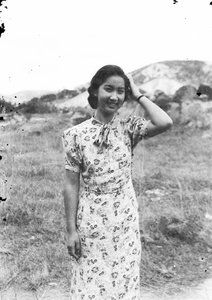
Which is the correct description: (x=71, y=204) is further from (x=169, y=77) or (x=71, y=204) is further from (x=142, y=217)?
(x=169, y=77)

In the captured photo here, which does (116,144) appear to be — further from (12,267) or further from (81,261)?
(12,267)

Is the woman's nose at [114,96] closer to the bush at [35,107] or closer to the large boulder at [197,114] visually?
the bush at [35,107]

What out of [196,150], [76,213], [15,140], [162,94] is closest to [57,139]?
[15,140]

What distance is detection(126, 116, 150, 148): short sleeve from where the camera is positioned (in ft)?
6.54

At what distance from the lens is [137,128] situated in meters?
2.00

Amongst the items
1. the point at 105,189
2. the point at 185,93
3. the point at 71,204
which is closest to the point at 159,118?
the point at 105,189

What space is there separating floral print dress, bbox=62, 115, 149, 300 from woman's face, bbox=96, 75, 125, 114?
0.10 meters

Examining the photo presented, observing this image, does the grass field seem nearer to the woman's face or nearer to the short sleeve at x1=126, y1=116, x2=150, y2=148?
the short sleeve at x1=126, y1=116, x2=150, y2=148

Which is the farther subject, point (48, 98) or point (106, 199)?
point (48, 98)

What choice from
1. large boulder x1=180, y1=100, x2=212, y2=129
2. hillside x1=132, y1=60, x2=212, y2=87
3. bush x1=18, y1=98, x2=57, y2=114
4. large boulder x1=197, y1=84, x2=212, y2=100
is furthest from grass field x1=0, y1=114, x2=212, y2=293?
hillside x1=132, y1=60, x2=212, y2=87

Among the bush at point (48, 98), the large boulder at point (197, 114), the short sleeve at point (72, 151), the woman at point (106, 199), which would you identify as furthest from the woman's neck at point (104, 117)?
the large boulder at point (197, 114)

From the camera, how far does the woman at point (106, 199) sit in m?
1.96

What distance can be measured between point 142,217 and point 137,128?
98.8 inches

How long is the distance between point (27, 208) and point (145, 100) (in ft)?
9.44
